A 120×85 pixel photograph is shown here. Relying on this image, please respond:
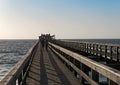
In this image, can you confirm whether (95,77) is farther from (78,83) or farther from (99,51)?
(99,51)

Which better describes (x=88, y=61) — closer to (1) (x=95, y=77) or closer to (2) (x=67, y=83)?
(1) (x=95, y=77)

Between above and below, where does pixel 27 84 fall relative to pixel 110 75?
below

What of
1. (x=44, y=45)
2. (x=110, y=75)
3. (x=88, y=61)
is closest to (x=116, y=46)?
(x=88, y=61)

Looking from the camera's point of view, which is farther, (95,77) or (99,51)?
(99,51)

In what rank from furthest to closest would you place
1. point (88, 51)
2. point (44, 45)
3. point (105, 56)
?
point (44, 45), point (88, 51), point (105, 56)

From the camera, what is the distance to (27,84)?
1030 centimetres

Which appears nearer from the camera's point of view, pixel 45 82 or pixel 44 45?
pixel 45 82

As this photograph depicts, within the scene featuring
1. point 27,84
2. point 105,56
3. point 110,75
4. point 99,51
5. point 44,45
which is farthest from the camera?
point 44,45

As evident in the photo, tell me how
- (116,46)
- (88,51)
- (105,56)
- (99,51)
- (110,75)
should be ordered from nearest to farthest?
(110,75) < (116,46) < (105,56) < (99,51) < (88,51)

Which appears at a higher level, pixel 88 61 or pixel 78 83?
pixel 88 61

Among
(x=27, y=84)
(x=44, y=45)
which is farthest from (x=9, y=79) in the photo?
(x=44, y=45)

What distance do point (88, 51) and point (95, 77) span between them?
16.9 meters

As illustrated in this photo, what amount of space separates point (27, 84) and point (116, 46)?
7760mm

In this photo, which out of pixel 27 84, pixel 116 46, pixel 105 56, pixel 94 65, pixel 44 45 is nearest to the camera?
pixel 94 65
